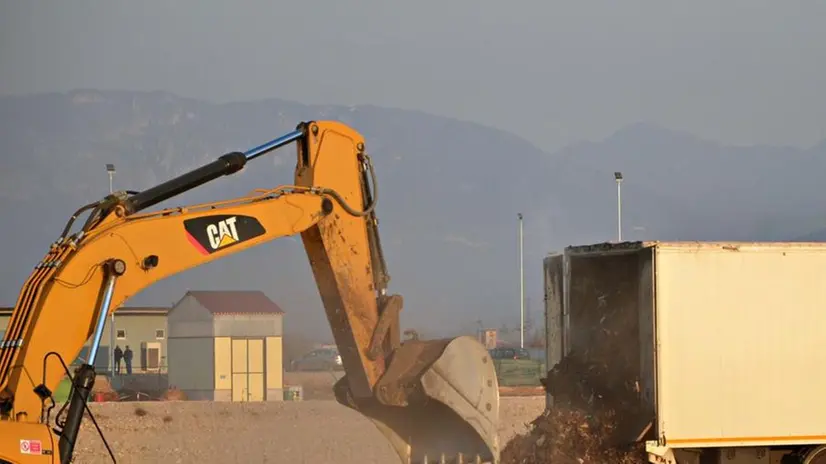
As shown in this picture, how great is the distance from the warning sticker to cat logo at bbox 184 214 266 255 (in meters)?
2.93

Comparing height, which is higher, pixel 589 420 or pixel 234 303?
pixel 234 303

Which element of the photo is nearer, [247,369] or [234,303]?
[247,369]

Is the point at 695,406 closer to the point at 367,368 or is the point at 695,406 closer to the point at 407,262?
the point at 367,368

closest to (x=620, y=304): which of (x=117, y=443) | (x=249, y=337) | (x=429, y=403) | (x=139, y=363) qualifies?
(x=429, y=403)

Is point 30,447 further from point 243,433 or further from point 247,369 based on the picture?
Result: point 247,369

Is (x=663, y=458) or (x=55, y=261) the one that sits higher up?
(x=55, y=261)

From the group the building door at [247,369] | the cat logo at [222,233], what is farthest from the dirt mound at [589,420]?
the building door at [247,369]

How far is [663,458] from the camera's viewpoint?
653 inches

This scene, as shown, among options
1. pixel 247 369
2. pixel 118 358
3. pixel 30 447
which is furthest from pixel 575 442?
pixel 118 358

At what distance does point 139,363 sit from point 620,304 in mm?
47032

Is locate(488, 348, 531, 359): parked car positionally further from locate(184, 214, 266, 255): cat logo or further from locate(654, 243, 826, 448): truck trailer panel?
locate(184, 214, 266, 255): cat logo

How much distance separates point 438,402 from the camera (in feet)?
52.7

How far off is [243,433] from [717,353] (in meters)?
18.4

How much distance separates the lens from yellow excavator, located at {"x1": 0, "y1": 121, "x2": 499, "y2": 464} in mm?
12250
